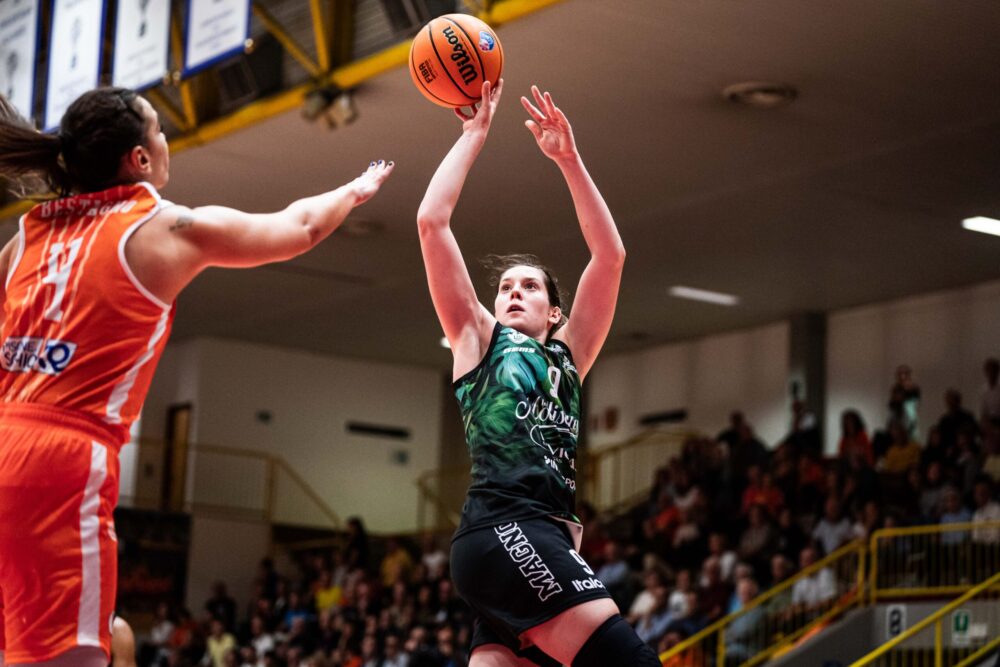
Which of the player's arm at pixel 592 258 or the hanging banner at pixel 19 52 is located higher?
the hanging banner at pixel 19 52

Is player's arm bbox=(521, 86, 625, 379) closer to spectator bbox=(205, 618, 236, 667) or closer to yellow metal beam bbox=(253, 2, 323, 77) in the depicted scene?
yellow metal beam bbox=(253, 2, 323, 77)

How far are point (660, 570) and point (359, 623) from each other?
429 cm

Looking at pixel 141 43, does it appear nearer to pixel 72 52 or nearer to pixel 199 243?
pixel 72 52

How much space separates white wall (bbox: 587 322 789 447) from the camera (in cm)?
2302

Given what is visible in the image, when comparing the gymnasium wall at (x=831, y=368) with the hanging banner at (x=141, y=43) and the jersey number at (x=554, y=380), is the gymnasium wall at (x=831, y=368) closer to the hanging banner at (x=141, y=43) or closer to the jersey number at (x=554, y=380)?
the hanging banner at (x=141, y=43)

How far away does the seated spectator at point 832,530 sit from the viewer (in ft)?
53.6

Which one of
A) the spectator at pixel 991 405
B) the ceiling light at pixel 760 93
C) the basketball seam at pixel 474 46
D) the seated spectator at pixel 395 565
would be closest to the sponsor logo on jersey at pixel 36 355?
the basketball seam at pixel 474 46

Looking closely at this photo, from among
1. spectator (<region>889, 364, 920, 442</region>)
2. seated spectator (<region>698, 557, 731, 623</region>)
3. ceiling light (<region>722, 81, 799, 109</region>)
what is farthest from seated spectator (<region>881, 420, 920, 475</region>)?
ceiling light (<region>722, 81, 799, 109</region>)

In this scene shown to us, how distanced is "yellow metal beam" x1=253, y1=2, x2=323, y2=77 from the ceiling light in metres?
3.93

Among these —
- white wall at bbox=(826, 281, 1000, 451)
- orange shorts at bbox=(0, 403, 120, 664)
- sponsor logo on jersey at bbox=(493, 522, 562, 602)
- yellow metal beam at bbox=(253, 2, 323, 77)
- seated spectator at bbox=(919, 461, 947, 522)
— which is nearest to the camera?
orange shorts at bbox=(0, 403, 120, 664)

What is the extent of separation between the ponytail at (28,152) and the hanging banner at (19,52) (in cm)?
1181

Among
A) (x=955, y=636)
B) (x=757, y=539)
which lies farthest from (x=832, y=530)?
(x=955, y=636)

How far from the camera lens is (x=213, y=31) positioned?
13156mm

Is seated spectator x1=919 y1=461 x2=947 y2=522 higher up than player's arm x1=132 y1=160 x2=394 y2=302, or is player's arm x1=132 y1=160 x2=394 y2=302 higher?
seated spectator x1=919 y1=461 x2=947 y2=522
